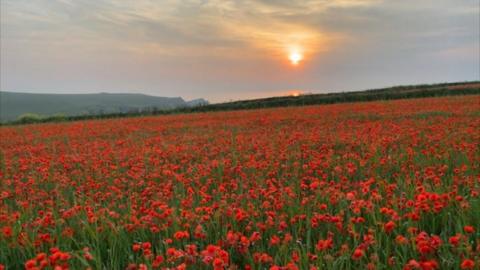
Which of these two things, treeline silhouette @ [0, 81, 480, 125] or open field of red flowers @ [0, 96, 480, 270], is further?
treeline silhouette @ [0, 81, 480, 125]

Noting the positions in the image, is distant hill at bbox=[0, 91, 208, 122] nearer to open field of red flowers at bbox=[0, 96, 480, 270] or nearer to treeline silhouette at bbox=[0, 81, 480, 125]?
treeline silhouette at bbox=[0, 81, 480, 125]

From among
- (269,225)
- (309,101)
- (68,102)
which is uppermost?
(68,102)

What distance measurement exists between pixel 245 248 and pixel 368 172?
10.7ft

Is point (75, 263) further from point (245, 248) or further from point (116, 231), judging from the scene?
point (245, 248)

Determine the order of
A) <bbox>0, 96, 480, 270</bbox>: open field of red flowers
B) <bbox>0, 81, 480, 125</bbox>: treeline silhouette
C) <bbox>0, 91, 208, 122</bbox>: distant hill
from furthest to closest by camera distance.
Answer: <bbox>0, 91, 208, 122</bbox>: distant hill < <bbox>0, 81, 480, 125</bbox>: treeline silhouette < <bbox>0, 96, 480, 270</bbox>: open field of red flowers

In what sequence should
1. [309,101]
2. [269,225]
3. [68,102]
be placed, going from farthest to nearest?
[68,102]
[309,101]
[269,225]

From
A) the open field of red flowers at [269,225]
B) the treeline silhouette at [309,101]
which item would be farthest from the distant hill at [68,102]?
the open field of red flowers at [269,225]

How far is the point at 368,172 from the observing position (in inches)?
217

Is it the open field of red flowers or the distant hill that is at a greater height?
the distant hill

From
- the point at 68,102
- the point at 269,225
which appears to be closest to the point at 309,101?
the point at 269,225

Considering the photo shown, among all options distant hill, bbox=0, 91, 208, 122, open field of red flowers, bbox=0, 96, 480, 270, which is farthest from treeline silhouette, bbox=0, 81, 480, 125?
distant hill, bbox=0, 91, 208, 122

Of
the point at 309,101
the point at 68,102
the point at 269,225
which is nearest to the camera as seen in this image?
the point at 269,225

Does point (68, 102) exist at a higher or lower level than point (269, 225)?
higher

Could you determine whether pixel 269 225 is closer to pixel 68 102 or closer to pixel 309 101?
pixel 309 101
